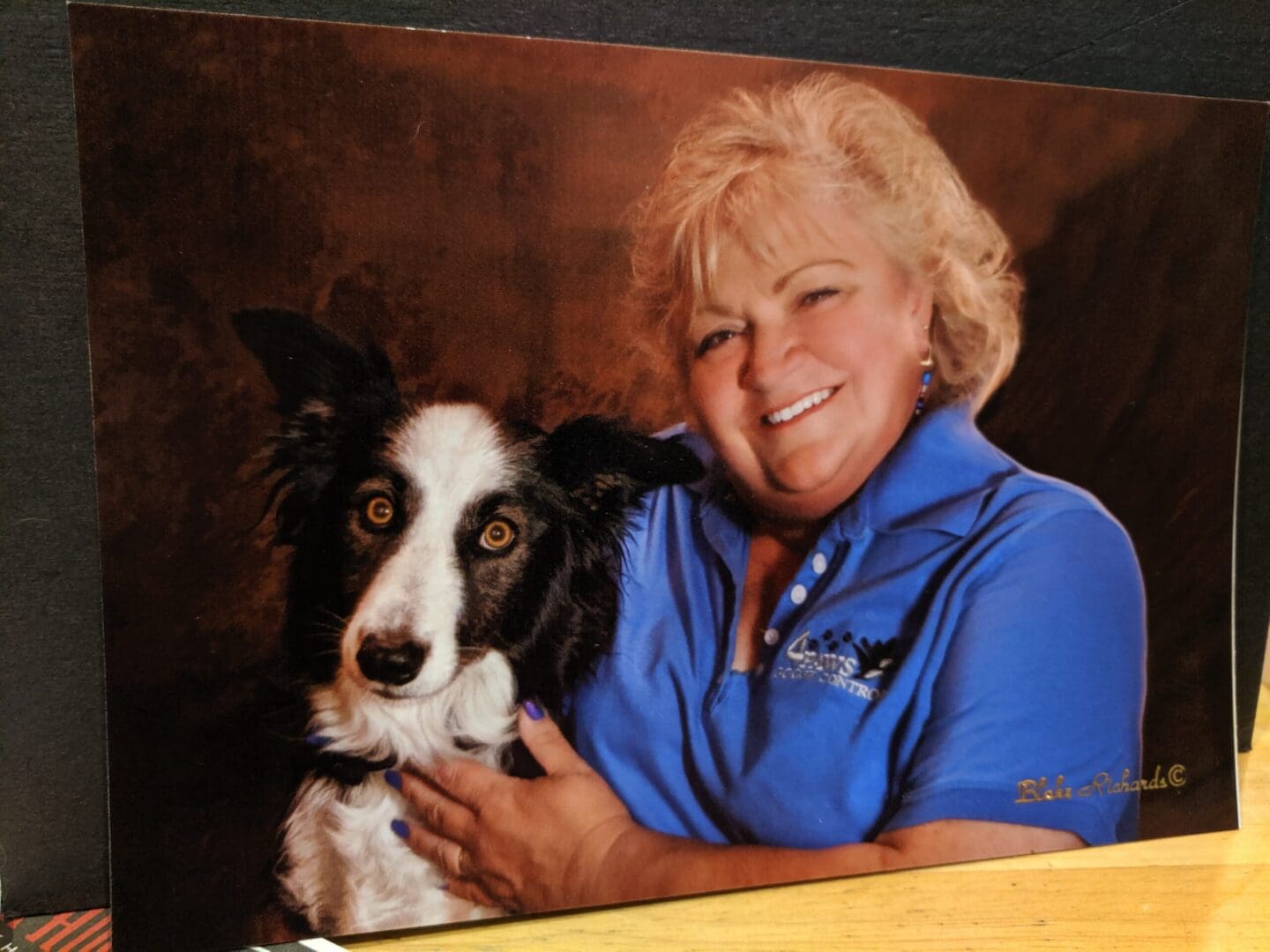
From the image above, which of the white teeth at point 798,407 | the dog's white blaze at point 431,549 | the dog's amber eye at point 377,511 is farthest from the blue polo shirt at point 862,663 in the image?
the dog's amber eye at point 377,511

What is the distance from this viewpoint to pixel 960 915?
4.29 ft

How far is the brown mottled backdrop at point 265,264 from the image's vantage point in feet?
3.61

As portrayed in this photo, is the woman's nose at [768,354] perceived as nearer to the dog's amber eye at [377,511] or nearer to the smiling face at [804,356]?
the smiling face at [804,356]

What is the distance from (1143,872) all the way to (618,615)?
946mm

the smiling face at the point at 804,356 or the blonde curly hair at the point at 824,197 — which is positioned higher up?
the blonde curly hair at the point at 824,197

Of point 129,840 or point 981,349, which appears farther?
point 981,349

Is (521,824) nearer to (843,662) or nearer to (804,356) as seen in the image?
(843,662)

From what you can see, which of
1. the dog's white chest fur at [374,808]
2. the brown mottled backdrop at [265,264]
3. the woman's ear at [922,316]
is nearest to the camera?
the brown mottled backdrop at [265,264]

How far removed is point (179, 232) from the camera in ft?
3.64

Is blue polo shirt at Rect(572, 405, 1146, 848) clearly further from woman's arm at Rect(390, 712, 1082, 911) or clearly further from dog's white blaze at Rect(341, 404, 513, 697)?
dog's white blaze at Rect(341, 404, 513, 697)

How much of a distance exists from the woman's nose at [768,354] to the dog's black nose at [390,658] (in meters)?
0.59

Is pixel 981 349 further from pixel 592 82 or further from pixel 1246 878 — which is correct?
pixel 1246 878

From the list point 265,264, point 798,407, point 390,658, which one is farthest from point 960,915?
point 265,264

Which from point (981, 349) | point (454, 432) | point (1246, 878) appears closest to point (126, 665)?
point (454, 432)
